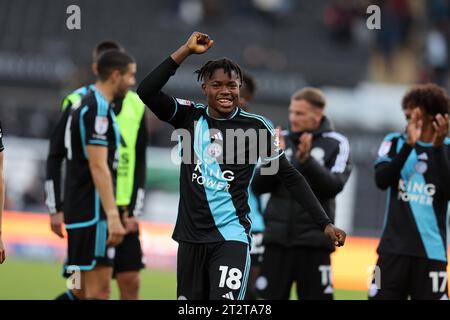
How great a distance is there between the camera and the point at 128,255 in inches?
327

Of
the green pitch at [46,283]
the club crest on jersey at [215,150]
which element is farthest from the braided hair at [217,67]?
the green pitch at [46,283]

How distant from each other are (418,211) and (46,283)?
6.42 m

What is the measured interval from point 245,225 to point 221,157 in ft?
1.56

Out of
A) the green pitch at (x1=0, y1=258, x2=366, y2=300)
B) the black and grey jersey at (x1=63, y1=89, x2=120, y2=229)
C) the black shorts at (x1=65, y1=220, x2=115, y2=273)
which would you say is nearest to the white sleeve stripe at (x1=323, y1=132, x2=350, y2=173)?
the black and grey jersey at (x1=63, y1=89, x2=120, y2=229)

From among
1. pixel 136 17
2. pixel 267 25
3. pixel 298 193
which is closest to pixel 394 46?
pixel 267 25

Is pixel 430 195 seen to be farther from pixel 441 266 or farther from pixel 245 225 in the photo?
pixel 245 225

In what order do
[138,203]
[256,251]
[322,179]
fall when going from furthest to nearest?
[256,251]
[138,203]
[322,179]

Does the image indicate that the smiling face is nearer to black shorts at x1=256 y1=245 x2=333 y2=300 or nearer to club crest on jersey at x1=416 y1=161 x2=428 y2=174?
club crest on jersey at x1=416 y1=161 x2=428 y2=174

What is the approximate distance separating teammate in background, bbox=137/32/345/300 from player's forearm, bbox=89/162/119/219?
1.43 metres

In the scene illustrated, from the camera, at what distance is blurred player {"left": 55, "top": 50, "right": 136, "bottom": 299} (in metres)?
7.84

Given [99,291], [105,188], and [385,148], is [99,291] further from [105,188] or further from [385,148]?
[385,148]

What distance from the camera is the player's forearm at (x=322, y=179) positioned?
7.79m

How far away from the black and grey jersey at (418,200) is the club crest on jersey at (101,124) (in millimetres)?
2253

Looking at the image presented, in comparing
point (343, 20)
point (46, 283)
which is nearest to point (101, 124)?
point (46, 283)
